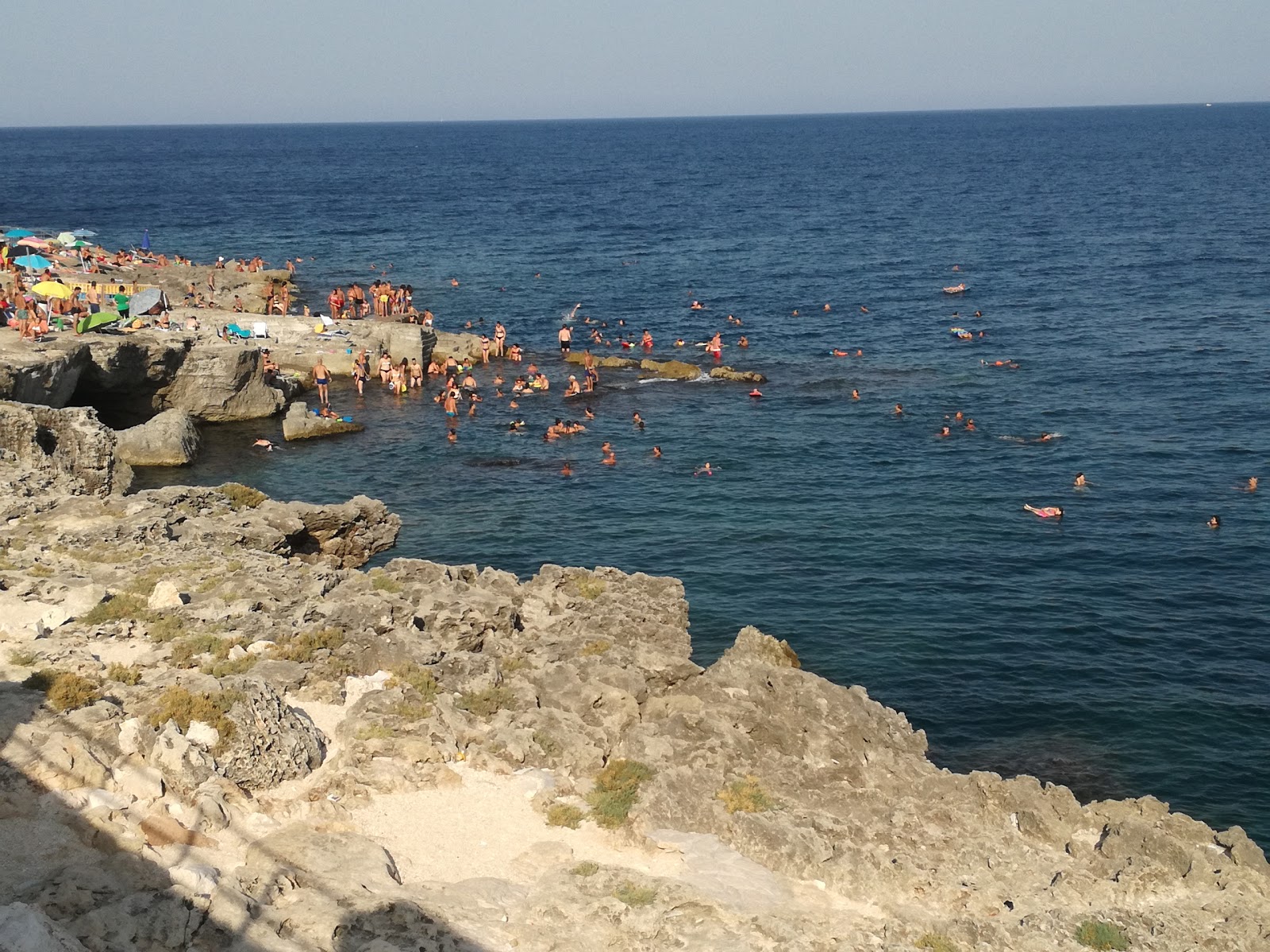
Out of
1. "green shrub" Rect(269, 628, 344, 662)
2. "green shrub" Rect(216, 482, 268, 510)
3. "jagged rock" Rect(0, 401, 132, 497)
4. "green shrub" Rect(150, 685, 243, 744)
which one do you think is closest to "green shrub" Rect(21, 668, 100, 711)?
"green shrub" Rect(150, 685, 243, 744)

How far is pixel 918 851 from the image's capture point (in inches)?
675

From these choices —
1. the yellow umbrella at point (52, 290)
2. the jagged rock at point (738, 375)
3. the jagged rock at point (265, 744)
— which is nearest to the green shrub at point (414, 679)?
the jagged rock at point (265, 744)

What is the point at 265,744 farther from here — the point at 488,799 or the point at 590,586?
the point at 590,586

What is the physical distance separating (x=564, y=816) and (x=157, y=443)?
30925 mm

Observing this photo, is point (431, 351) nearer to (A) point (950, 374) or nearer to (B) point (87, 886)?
(A) point (950, 374)

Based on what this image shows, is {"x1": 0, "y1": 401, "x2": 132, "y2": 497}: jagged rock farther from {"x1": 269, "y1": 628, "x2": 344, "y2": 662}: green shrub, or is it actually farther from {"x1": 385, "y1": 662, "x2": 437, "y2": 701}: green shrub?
{"x1": 385, "y1": 662, "x2": 437, "y2": 701}: green shrub

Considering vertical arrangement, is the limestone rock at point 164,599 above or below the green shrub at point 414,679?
above

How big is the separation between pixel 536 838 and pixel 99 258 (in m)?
70.1

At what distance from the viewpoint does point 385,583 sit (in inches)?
954

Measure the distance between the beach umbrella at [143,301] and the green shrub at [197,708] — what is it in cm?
3846

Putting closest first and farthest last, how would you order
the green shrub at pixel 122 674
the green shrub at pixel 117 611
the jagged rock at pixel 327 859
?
the jagged rock at pixel 327 859 < the green shrub at pixel 122 674 < the green shrub at pixel 117 611

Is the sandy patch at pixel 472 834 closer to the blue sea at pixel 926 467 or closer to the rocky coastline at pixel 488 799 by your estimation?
the rocky coastline at pixel 488 799

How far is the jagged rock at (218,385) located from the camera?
159 feet

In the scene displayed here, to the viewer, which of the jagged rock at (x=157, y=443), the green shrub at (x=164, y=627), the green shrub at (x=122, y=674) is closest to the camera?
the green shrub at (x=122, y=674)
